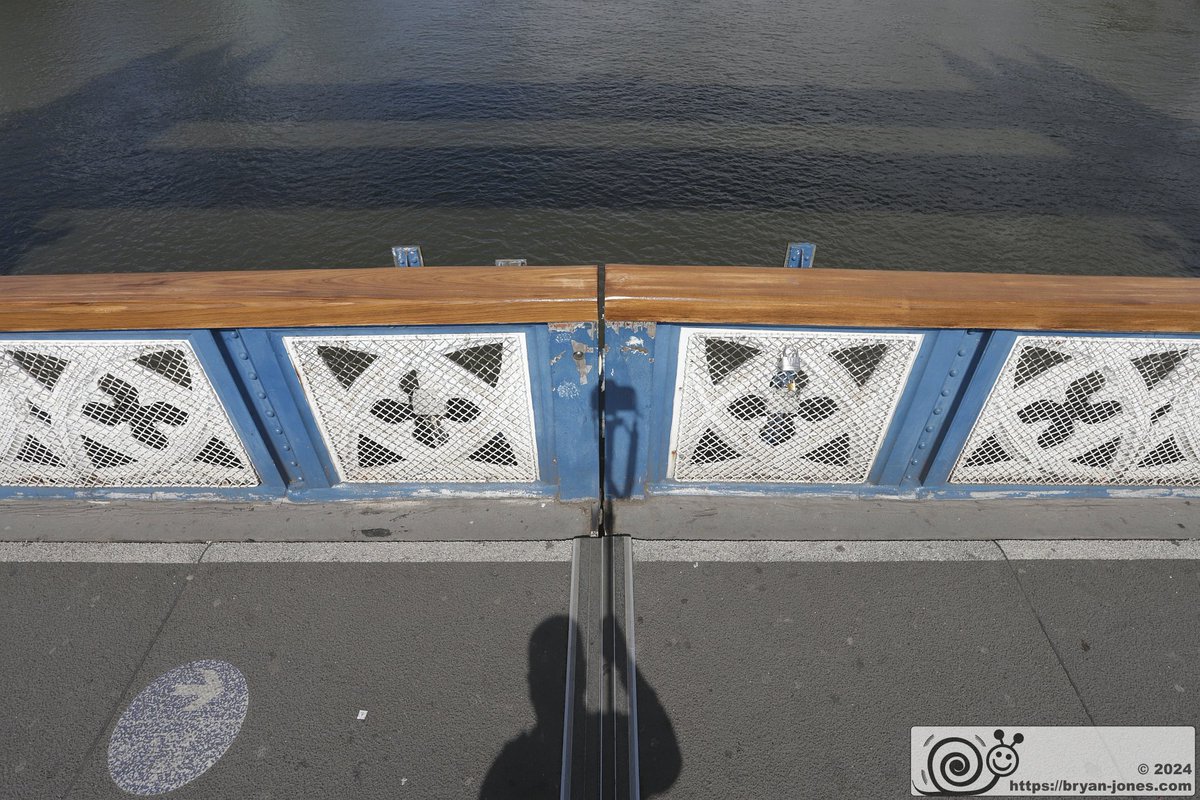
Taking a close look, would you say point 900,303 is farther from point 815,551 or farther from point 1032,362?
point 815,551

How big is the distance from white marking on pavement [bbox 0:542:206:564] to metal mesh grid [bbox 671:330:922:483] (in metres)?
2.45

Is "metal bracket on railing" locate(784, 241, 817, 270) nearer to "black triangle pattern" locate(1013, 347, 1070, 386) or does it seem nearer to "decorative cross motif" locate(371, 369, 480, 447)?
"black triangle pattern" locate(1013, 347, 1070, 386)

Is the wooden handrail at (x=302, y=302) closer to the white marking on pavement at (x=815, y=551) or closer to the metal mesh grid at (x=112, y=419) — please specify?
the metal mesh grid at (x=112, y=419)

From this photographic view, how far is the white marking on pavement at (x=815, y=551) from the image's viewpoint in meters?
3.28

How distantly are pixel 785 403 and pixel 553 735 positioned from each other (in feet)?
5.73

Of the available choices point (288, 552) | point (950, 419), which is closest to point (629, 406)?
point (950, 419)

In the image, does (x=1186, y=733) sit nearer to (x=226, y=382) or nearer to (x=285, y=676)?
(x=285, y=676)

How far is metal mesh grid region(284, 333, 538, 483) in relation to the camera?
2975mm

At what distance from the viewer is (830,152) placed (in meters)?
20.1

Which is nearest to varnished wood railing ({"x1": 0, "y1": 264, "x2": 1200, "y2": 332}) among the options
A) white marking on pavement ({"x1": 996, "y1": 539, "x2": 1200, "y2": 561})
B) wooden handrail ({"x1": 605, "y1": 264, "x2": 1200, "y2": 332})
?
wooden handrail ({"x1": 605, "y1": 264, "x2": 1200, "y2": 332})

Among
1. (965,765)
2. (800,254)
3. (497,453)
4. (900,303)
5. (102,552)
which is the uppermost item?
(800,254)

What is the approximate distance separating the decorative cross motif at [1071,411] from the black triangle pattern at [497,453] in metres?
2.44

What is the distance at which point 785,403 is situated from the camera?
10.5ft

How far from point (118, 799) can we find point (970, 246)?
18104 mm
